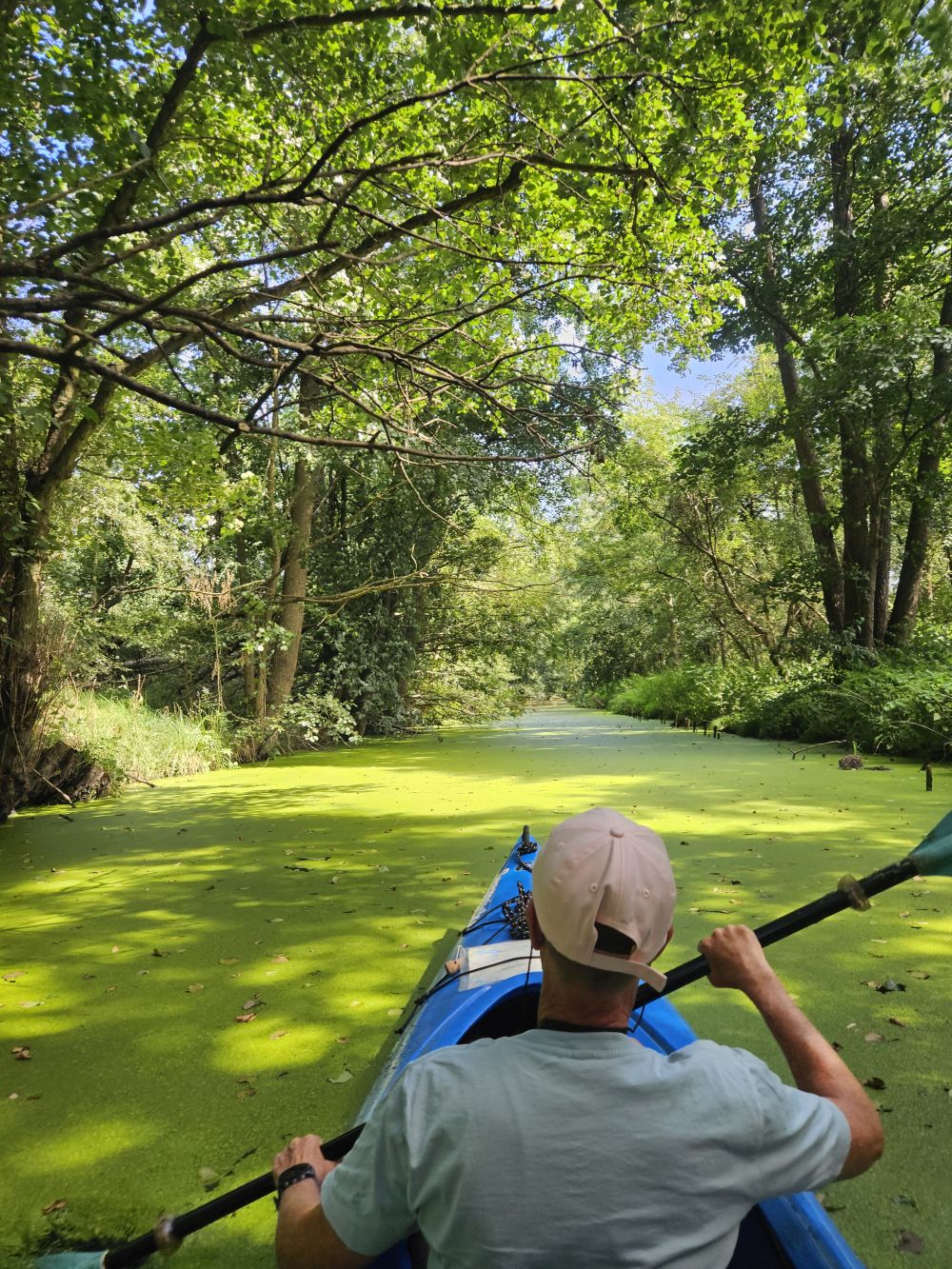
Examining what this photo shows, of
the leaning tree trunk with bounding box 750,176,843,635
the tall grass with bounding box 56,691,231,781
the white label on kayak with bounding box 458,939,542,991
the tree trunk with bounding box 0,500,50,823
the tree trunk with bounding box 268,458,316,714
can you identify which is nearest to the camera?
the white label on kayak with bounding box 458,939,542,991

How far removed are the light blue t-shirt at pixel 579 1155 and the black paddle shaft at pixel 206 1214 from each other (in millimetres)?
472

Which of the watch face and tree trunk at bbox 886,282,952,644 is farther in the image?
tree trunk at bbox 886,282,952,644

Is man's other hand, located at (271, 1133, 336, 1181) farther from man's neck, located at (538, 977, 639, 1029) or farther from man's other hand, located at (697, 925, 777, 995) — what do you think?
man's other hand, located at (697, 925, 777, 995)

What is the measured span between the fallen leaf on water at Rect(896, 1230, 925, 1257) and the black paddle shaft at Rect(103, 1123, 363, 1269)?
1.12 m

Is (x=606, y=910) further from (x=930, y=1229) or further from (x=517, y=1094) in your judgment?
(x=930, y=1229)

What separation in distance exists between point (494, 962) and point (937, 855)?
1107 mm

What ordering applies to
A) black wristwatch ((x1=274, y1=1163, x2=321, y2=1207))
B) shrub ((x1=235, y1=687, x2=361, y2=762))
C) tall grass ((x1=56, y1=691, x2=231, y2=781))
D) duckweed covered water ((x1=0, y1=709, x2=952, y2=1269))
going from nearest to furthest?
black wristwatch ((x1=274, y1=1163, x2=321, y2=1207))
duckweed covered water ((x1=0, y1=709, x2=952, y2=1269))
tall grass ((x1=56, y1=691, x2=231, y2=781))
shrub ((x1=235, y1=687, x2=361, y2=762))

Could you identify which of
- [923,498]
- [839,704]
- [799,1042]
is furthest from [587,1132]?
[923,498]

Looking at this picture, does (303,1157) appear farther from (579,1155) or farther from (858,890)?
(858,890)

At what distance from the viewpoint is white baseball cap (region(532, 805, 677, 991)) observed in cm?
90

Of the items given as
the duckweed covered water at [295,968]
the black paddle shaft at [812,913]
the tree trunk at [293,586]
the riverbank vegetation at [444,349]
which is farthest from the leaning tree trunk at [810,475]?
the black paddle shaft at [812,913]

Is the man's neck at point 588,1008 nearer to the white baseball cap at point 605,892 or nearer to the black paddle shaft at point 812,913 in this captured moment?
the white baseball cap at point 605,892

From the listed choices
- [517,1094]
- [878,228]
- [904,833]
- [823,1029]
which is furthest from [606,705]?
[517,1094]

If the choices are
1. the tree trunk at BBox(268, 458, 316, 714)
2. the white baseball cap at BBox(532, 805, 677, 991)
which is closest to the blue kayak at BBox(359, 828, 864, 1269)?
the white baseball cap at BBox(532, 805, 677, 991)
